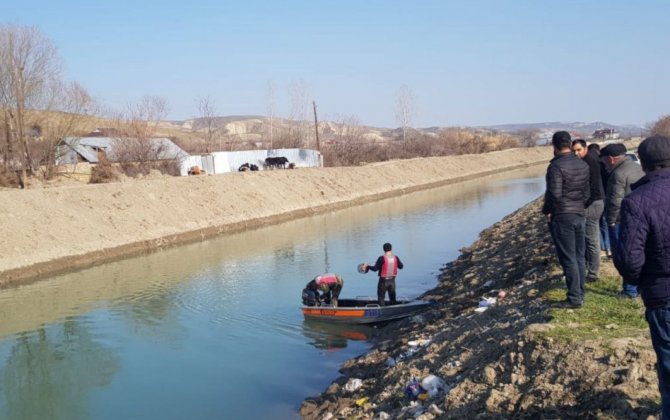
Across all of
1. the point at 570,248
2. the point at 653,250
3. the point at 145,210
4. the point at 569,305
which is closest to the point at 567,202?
the point at 570,248

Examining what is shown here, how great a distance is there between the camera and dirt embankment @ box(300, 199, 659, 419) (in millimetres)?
5582

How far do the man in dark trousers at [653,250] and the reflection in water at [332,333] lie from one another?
9.38 meters

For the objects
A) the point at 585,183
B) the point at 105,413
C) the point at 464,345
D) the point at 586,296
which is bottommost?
the point at 105,413

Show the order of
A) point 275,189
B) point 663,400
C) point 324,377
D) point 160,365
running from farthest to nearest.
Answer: point 275,189 → point 160,365 → point 324,377 → point 663,400

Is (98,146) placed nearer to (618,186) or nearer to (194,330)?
(194,330)

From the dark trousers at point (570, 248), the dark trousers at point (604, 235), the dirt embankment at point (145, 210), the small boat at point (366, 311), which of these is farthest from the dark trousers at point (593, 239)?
the dirt embankment at point (145, 210)

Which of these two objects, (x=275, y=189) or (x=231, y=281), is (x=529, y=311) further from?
(x=275, y=189)

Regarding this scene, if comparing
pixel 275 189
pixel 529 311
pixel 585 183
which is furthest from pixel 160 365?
pixel 275 189

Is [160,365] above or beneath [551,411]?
beneath

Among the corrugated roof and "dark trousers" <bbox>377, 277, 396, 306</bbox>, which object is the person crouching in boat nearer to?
"dark trousers" <bbox>377, 277, 396, 306</bbox>

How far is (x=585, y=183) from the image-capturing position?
802 centimetres

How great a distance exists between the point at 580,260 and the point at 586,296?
19.6 inches

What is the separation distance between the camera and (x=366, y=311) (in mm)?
14000

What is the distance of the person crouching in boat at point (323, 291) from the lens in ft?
48.5
